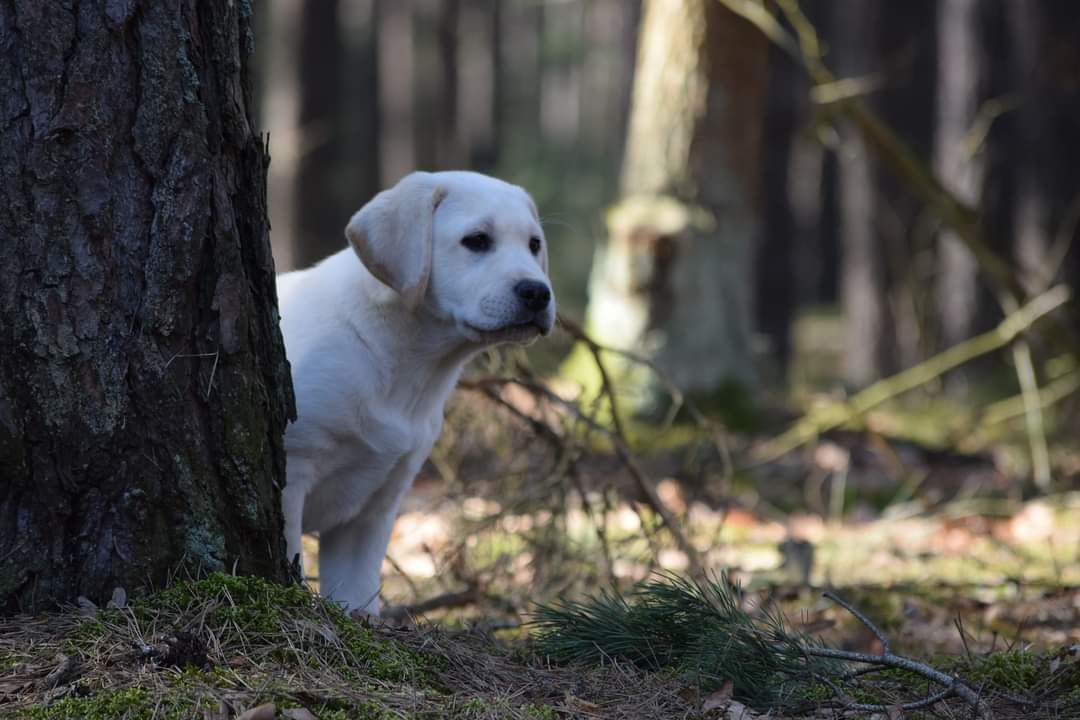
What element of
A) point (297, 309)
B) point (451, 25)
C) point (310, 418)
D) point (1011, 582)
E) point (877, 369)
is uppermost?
point (451, 25)

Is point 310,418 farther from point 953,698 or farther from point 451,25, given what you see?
point 451,25

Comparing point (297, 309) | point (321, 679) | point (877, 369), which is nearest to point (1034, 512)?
point (297, 309)

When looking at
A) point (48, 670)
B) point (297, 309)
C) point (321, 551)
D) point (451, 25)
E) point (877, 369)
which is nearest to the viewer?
point (48, 670)

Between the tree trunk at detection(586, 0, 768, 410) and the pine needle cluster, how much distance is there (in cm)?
470

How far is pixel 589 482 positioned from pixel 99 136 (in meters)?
2.90

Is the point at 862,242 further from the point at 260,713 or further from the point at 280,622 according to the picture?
the point at 260,713

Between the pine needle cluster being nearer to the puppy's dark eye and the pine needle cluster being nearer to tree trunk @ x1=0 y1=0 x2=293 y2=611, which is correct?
tree trunk @ x1=0 y1=0 x2=293 y2=611

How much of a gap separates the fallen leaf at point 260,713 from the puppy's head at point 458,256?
1786 mm

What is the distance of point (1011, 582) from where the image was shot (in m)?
4.92

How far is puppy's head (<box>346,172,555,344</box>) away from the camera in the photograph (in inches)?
152

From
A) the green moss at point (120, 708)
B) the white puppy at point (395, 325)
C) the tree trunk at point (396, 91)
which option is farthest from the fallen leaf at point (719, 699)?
the tree trunk at point (396, 91)

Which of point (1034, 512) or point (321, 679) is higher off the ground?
point (321, 679)

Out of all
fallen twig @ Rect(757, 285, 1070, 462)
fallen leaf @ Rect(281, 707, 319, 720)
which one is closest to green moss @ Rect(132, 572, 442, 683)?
fallen leaf @ Rect(281, 707, 319, 720)

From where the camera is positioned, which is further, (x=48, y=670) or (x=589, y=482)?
(x=589, y=482)
